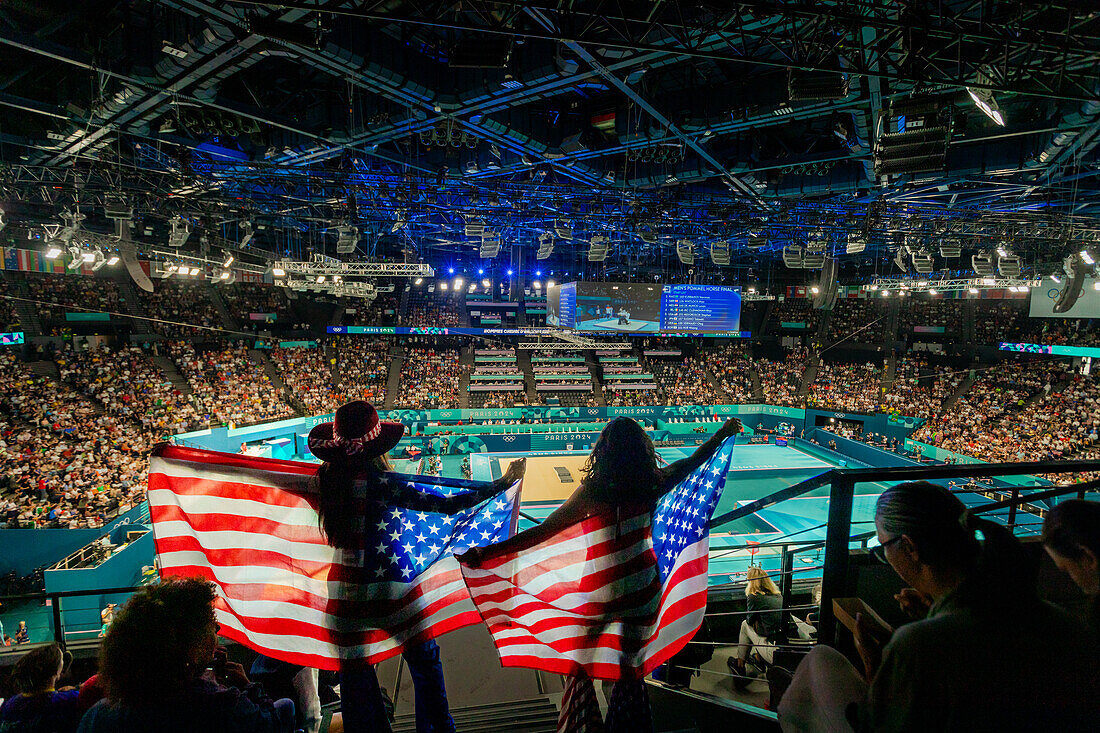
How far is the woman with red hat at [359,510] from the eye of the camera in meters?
2.76

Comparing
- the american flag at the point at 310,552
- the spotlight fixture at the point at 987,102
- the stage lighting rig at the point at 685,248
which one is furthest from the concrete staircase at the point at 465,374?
the american flag at the point at 310,552

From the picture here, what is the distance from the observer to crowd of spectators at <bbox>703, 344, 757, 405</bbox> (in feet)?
110

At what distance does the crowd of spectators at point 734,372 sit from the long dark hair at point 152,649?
3373 centimetres

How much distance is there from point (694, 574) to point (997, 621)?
A: 190 centimetres

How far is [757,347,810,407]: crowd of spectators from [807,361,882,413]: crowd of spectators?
105 cm

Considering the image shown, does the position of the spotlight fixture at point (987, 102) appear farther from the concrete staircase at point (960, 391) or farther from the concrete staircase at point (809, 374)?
the concrete staircase at point (809, 374)

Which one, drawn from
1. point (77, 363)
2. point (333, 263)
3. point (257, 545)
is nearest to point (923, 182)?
point (257, 545)

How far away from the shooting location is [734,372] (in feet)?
119

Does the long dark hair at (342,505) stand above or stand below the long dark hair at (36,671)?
above

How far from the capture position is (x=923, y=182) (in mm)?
12922

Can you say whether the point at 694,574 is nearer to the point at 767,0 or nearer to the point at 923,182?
the point at 767,0

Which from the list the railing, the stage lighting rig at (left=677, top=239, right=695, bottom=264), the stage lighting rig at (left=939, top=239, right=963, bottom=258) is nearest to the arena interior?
the railing

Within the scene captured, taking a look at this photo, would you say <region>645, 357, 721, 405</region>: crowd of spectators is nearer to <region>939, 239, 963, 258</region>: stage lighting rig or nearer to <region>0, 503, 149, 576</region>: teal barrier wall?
<region>939, 239, 963, 258</region>: stage lighting rig

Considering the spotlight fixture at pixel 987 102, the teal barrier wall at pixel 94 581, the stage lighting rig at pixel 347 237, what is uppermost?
the spotlight fixture at pixel 987 102
